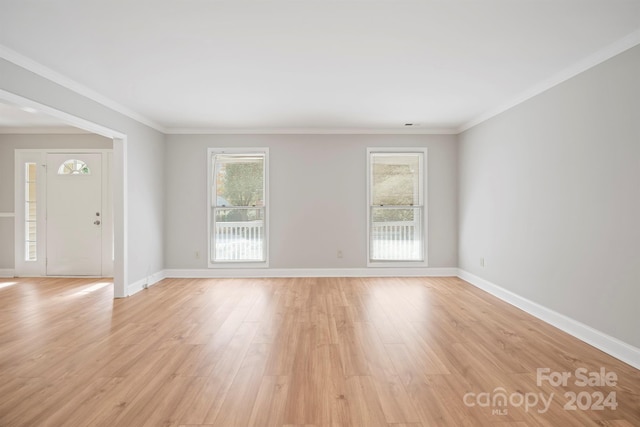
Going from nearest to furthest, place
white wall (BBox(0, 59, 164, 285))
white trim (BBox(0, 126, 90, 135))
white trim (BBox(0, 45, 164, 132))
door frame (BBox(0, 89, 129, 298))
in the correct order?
white trim (BBox(0, 45, 164, 132))
white wall (BBox(0, 59, 164, 285))
door frame (BBox(0, 89, 129, 298))
white trim (BBox(0, 126, 90, 135))

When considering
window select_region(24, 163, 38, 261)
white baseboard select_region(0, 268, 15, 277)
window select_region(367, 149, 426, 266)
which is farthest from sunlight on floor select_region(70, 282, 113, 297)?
window select_region(367, 149, 426, 266)

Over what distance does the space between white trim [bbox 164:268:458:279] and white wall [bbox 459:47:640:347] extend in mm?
1090

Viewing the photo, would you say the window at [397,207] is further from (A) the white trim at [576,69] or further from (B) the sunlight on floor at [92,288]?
(B) the sunlight on floor at [92,288]

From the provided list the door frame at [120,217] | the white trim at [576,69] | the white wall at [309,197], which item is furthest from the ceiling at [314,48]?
the white wall at [309,197]

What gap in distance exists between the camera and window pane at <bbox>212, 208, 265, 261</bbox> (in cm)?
584

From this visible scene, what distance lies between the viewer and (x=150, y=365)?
2551mm

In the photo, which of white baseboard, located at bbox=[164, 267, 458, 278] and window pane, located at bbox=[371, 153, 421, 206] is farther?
window pane, located at bbox=[371, 153, 421, 206]

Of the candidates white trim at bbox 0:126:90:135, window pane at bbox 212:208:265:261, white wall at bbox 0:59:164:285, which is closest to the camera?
white wall at bbox 0:59:164:285

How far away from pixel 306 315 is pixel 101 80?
133 inches

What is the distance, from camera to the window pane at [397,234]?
19.3 feet

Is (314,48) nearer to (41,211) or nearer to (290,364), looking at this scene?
(290,364)

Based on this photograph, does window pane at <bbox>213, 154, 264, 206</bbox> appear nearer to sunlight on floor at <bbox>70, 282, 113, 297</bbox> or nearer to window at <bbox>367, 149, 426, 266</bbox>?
window at <bbox>367, 149, 426, 266</bbox>

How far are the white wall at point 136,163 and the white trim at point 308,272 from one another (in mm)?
575

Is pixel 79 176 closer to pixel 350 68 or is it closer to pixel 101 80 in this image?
pixel 101 80
